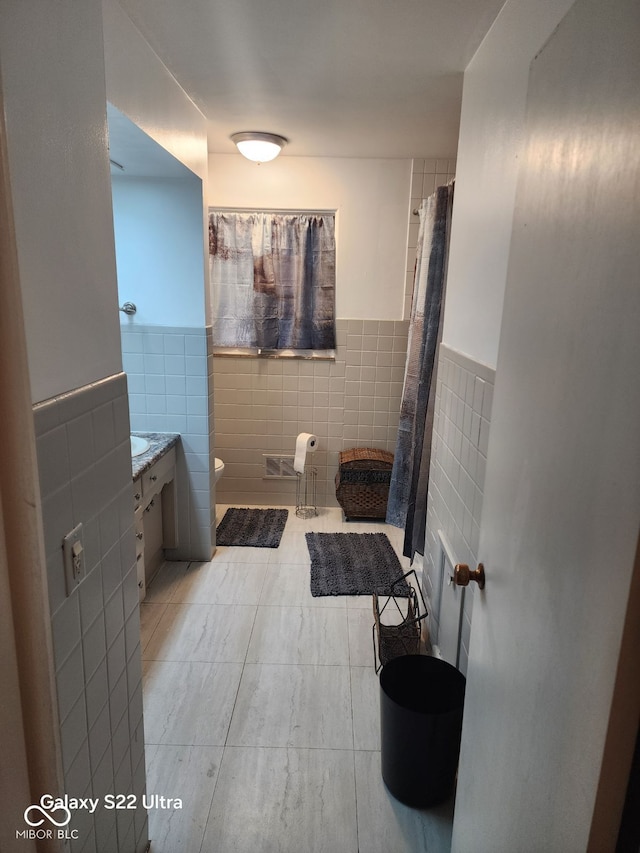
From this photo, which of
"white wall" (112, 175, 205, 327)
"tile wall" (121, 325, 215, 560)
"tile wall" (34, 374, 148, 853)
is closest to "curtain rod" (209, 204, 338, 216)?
"white wall" (112, 175, 205, 327)

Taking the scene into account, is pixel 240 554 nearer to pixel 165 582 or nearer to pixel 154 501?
pixel 165 582

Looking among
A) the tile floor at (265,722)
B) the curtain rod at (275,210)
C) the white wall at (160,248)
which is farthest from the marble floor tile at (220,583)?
the curtain rod at (275,210)

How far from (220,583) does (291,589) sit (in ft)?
1.30

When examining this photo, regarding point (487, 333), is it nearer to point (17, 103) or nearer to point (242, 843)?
point (17, 103)

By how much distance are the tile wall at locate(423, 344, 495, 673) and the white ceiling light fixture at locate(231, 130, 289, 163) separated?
166cm

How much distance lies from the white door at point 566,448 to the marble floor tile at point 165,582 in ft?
6.52

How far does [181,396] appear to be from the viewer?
2.83 metres

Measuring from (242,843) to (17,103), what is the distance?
1.83 meters

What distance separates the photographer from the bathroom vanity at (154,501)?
2.33m

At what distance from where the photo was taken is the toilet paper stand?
3.81m

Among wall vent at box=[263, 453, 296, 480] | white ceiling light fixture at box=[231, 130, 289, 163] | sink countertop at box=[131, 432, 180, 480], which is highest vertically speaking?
white ceiling light fixture at box=[231, 130, 289, 163]

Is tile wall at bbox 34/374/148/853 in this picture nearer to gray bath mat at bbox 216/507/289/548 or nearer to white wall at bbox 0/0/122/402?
white wall at bbox 0/0/122/402

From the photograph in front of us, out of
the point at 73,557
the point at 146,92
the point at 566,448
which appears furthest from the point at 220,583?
the point at 566,448

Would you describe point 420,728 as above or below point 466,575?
below
